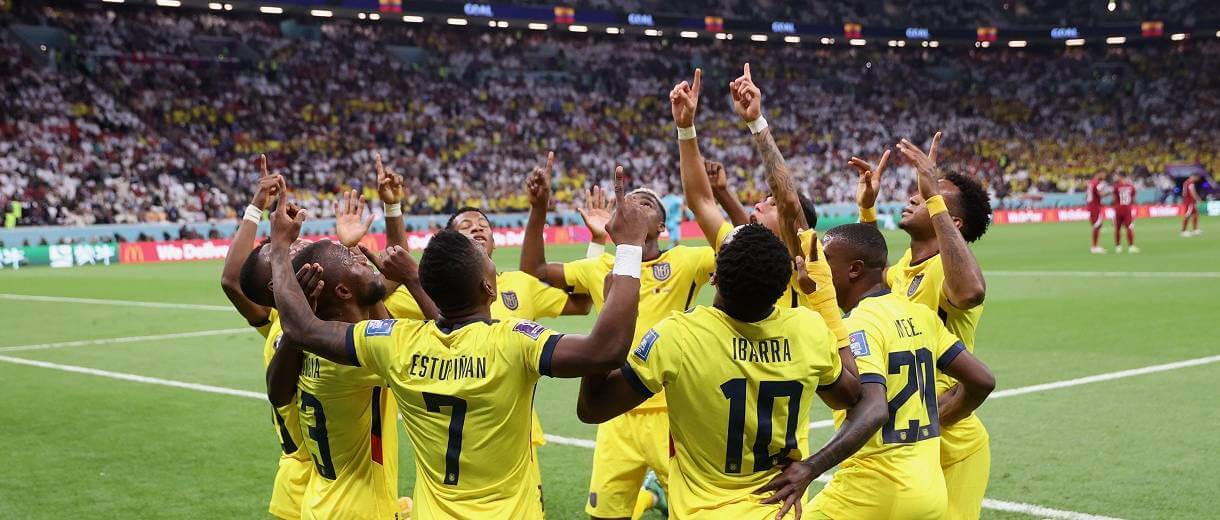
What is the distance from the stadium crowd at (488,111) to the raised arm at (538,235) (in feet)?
105

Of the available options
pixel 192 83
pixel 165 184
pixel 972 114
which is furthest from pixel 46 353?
pixel 972 114

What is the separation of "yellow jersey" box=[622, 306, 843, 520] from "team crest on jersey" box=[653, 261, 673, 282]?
2.71 metres

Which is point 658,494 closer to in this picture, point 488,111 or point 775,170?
point 775,170

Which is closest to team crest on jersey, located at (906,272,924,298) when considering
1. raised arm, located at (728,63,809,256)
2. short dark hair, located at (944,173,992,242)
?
short dark hair, located at (944,173,992,242)

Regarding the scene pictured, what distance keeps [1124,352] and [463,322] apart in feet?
34.0

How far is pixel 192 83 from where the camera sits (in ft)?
150

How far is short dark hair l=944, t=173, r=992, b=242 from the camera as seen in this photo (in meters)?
5.09

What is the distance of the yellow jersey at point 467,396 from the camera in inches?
146

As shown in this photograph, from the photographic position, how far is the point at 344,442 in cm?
436

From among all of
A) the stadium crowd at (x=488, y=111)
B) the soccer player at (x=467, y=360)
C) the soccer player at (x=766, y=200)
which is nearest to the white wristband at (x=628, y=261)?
the soccer player at (x=467, y=360)

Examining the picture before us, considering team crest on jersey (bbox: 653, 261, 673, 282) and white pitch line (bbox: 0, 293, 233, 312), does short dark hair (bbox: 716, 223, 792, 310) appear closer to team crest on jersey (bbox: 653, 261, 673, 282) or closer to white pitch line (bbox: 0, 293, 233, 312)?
team crest on jersey (bbox: 653, 261, 673, 282)

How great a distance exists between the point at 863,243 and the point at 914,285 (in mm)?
759

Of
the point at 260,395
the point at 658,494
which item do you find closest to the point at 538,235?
the point at 658,494

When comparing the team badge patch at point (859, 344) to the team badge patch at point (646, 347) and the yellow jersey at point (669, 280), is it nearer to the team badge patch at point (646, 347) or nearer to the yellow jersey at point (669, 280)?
the team badge patch at point (646, 347)
